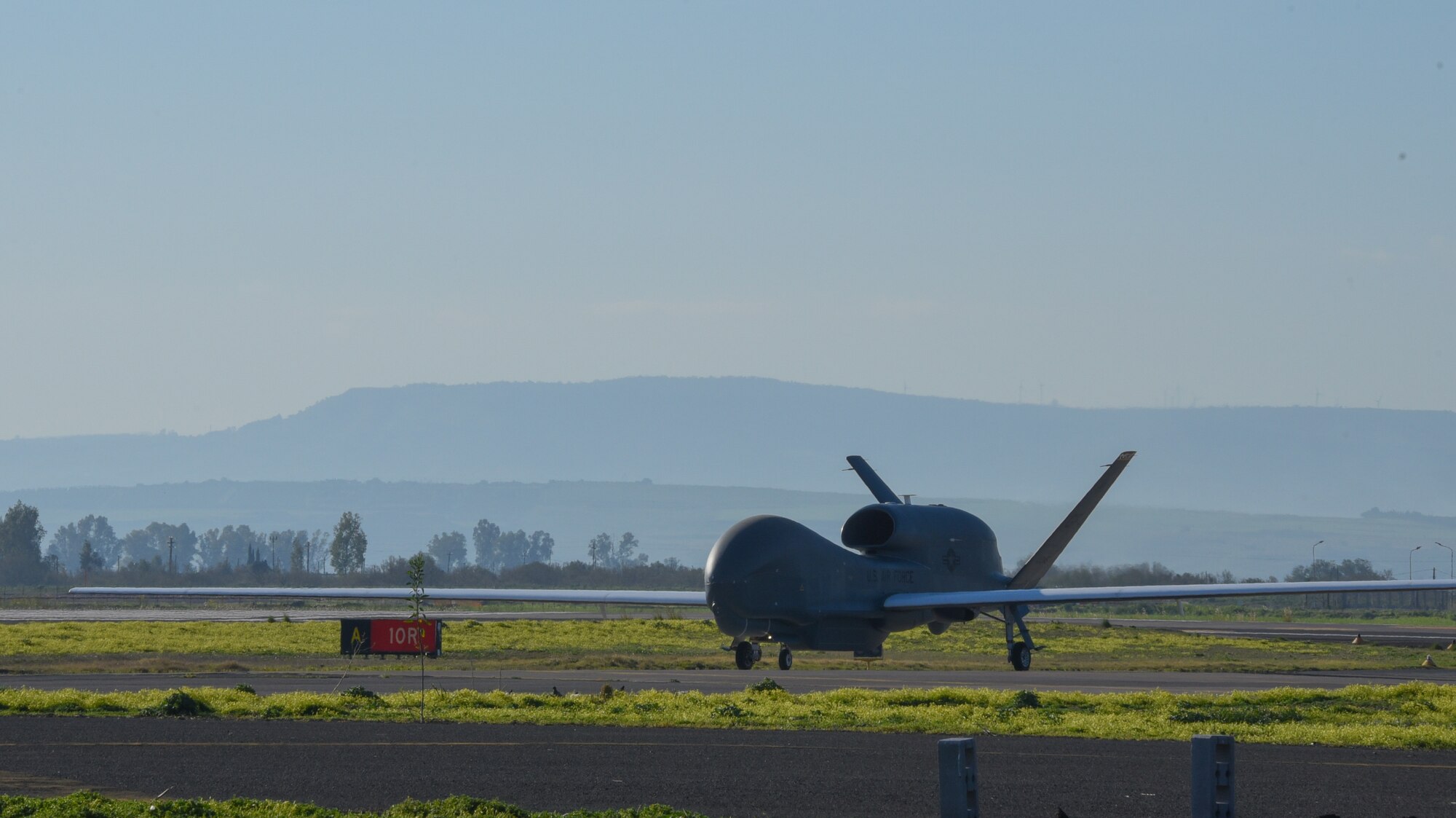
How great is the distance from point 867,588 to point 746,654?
3.91 metres

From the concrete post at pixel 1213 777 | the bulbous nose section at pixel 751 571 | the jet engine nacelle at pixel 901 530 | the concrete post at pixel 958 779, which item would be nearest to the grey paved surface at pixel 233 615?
the jet engine nacelle at pixel 901 530

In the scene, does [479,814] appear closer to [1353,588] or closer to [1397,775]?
[1397,775]

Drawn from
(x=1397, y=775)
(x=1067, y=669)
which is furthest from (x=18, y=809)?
(x=1067, y=669)

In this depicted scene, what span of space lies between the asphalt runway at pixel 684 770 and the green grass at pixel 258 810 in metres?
1.04

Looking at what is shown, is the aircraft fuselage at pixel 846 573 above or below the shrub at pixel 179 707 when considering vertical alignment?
above

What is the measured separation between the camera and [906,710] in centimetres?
2739

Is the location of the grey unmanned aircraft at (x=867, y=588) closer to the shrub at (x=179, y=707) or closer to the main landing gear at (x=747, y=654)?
the main landing gear at (x=747, y=654)

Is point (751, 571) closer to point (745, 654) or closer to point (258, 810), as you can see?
point (745, 654)

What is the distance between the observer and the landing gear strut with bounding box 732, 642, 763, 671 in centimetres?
4122

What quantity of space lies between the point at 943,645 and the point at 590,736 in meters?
37.7

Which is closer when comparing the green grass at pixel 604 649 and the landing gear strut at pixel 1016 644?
the landing gear strut at pixel 1016 644

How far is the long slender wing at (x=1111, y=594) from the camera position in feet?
122

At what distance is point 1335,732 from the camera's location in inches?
931

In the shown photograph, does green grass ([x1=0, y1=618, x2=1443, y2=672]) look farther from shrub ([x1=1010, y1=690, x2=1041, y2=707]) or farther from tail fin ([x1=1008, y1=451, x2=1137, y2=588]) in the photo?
shrub ([x1=1010, y1=690, x2=1041, y2=707])
